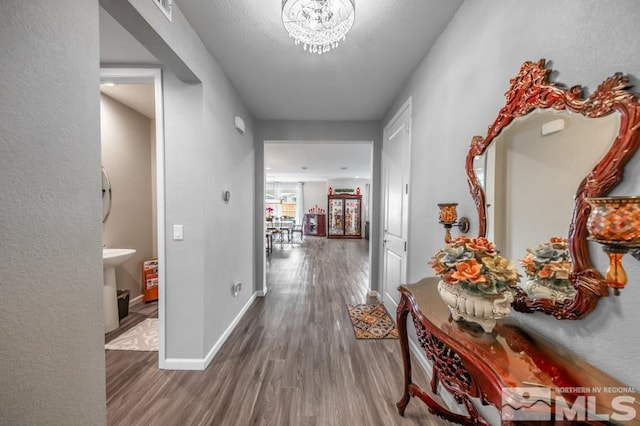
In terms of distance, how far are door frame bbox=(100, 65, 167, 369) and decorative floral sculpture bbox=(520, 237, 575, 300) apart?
7.66 ft

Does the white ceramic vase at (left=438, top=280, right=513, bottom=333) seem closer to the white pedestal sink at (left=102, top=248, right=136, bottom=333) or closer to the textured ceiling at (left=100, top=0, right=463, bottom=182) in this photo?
the textured ceiling at (left=100, top=0, right=463, bottom=182)

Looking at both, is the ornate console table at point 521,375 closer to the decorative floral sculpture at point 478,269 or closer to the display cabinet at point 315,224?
the decorative floral sculpture at point 478,269

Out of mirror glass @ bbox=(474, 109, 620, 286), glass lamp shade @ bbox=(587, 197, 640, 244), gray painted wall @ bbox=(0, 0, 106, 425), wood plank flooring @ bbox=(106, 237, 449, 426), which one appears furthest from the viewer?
wood plank flooring @ bbox=(106, 237, 449, 426)

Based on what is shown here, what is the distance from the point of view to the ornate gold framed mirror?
2.39ft

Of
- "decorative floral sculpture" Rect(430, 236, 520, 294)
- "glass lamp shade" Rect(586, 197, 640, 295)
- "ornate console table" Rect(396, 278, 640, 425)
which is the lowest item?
"ornate console table" Rect(396, 278, 640, 425)

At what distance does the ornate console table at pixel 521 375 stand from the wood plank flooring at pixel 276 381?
36.6 inches

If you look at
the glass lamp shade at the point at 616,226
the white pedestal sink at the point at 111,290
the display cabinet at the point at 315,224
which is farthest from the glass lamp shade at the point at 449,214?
the display cabinet at the point at 315,224

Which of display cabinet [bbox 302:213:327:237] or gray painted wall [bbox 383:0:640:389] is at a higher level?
gray painted wall [bbox 383:0:640:389]

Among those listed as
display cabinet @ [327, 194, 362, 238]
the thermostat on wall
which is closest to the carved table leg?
the thermostat on wall

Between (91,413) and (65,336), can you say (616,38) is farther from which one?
(91,413)

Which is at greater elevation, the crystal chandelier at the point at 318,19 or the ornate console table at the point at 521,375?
the crystal chandelier at the point at 318,19

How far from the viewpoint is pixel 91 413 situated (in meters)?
0.93

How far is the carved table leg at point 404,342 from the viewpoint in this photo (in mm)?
1418

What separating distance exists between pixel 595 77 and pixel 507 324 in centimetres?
98
